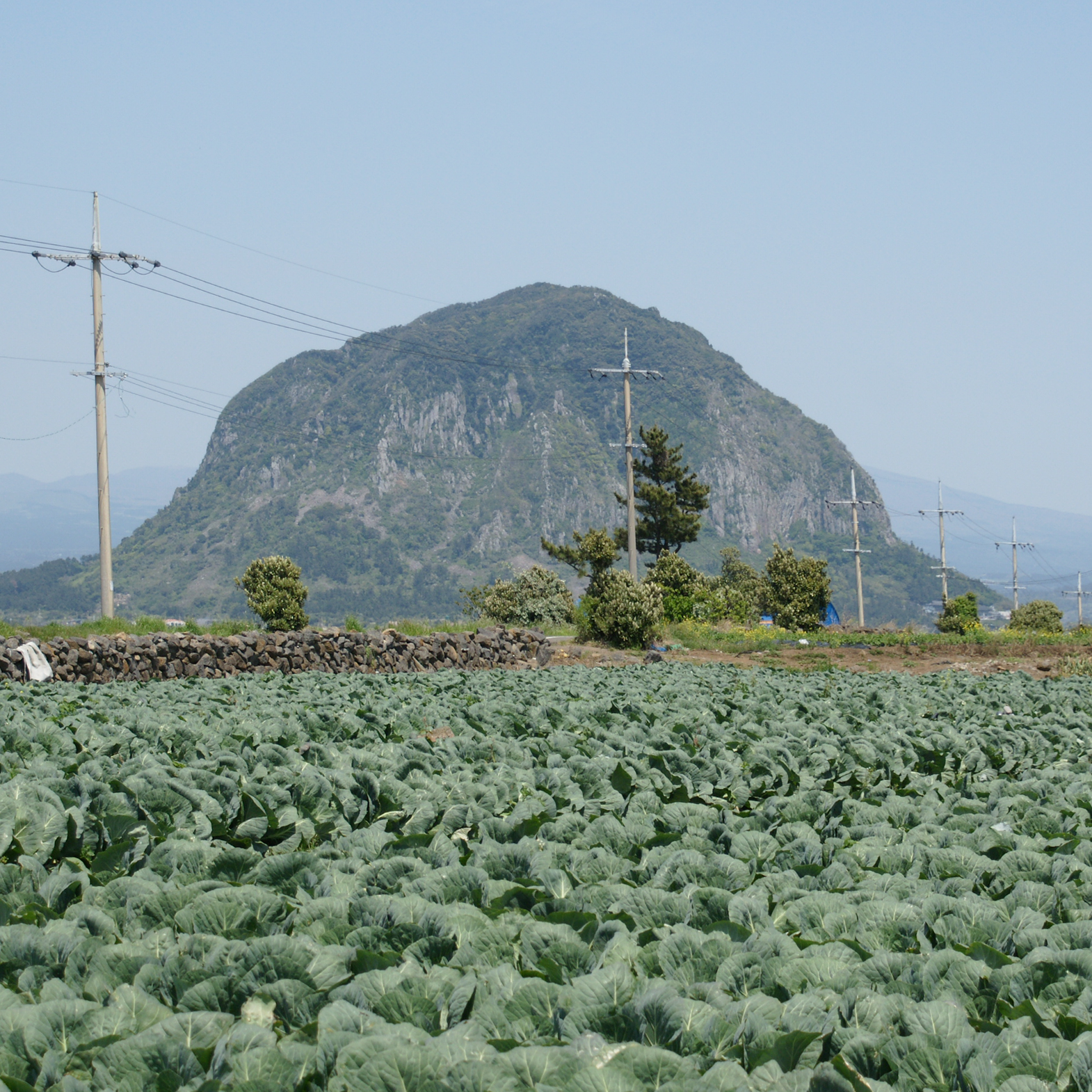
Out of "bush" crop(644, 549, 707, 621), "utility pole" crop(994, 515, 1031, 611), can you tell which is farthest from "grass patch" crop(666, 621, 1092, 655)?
"utility pole" crop(994, 515, 1031, 611)

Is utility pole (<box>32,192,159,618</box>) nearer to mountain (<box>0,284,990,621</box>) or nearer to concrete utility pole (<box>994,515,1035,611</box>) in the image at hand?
concrete utility pole (<box>994,515,1035,611</box>)

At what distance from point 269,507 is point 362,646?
→ 15525 centimetres

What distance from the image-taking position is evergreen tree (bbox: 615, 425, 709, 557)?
4962 centimetres

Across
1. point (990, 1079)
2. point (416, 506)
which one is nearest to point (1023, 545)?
point (990, 1079)

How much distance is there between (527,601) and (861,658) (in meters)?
17.7

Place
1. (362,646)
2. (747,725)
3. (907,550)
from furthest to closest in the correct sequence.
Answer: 1. (907,550)
2. (362,646)
3. (747,725)

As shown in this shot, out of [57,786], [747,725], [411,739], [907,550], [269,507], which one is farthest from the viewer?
[269,507]

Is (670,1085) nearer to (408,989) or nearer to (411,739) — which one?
(408,989)

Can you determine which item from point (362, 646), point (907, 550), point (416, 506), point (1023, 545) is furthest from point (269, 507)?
point (362, 646)

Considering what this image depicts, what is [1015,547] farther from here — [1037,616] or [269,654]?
[269,654]

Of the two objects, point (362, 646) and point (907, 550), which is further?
point (907, 550)

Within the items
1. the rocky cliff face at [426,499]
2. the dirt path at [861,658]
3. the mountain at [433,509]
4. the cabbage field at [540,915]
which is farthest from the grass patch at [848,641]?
the rocky cliff face at [426,499]

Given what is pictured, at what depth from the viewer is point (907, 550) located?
15188 centimetres

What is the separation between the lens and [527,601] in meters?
36.6
